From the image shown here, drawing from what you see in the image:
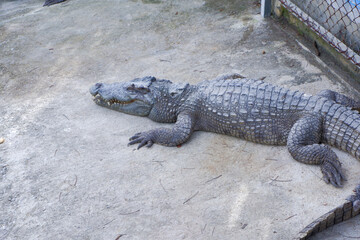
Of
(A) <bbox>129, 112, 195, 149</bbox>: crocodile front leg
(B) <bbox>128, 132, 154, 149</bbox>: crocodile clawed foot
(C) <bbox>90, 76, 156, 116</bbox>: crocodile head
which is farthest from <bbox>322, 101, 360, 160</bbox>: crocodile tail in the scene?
(C) <bbox>90, 76, 156, 116</bbox>: crocodile head

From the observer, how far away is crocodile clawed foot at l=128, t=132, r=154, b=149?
155 inches

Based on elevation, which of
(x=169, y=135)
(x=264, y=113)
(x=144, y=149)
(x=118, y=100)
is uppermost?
(x=264, y=113)

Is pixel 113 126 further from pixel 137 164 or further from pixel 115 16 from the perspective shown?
pixel 115 16

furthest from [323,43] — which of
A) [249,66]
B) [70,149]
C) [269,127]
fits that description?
[70,149]

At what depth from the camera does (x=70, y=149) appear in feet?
13.2

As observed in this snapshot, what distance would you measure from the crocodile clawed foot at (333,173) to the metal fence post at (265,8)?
11.4 feet

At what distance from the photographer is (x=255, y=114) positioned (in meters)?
3.72

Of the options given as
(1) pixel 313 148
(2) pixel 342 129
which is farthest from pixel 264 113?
(2) pixel 342 129

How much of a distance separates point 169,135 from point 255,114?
0.90 metres

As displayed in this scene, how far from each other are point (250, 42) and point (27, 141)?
11.0 feet

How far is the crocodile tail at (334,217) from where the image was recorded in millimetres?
2701

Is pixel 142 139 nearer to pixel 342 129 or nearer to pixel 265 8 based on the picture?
pixel 342 129

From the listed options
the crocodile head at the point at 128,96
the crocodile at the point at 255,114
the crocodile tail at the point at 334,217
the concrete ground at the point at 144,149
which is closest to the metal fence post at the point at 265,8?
the concrete ground at the point at 144,149

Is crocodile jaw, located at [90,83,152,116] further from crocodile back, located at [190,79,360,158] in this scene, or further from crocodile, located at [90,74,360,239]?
crocodile back, located at [190,79,360,158]
